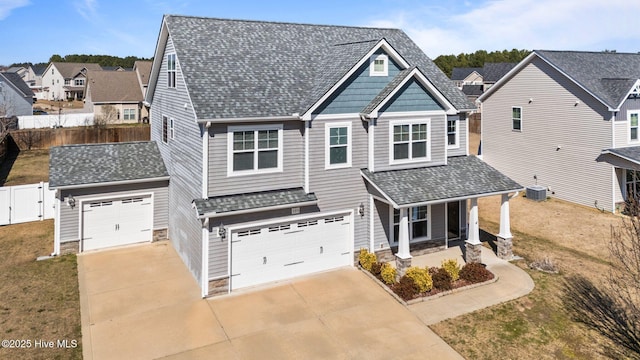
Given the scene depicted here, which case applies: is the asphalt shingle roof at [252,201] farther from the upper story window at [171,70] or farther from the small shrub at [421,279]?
the upper story window at [171,70]

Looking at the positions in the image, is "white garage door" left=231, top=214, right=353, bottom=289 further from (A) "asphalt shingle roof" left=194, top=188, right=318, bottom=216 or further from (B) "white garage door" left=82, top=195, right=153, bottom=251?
(B) "white garage door" left=82, top=195, right=153, bottom=251

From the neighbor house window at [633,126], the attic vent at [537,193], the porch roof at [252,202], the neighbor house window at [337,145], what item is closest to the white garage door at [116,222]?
the porch roof at [252,202]

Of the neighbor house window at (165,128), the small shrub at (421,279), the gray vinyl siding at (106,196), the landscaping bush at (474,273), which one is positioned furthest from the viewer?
the neighbor house window at (165,128)

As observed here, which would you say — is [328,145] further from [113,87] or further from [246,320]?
[113,87]

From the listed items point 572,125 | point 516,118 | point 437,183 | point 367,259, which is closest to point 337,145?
point 437,183

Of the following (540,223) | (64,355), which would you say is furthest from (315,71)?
(540,223)

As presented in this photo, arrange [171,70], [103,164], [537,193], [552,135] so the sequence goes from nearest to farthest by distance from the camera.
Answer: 1. [171,70]
2. [103,164]
3. [537,193]
4. [552,135]
